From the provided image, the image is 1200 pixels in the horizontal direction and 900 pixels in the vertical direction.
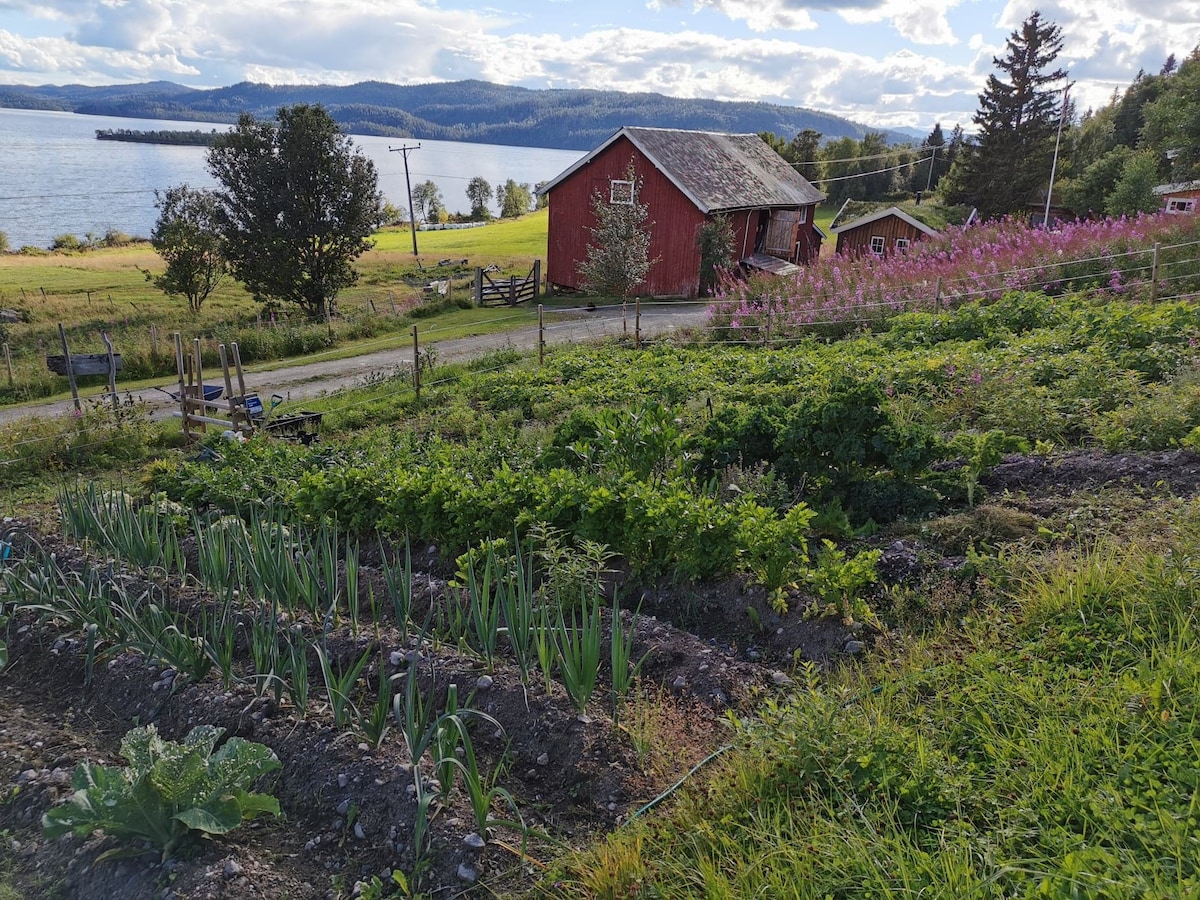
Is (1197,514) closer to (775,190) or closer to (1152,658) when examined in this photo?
(1152,658)

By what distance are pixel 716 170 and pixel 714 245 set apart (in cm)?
477

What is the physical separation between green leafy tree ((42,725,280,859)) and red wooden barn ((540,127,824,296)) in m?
27.9

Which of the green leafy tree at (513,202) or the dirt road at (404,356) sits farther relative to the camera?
the green leafy tree at (513,202)

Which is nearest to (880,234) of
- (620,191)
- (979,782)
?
(620,191)

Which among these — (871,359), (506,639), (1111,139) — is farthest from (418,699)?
(1111,139)

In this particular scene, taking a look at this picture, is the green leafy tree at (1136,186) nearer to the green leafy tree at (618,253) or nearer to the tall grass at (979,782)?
the green leafy tree at (618,253)

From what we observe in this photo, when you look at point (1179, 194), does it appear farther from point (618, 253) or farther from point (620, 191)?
point (618, 253)

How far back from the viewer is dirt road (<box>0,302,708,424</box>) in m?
18.4

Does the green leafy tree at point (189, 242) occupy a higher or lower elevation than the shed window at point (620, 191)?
lower

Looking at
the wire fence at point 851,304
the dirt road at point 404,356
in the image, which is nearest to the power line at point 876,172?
the dirt road at point 404,356

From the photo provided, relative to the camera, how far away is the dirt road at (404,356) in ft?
60.4

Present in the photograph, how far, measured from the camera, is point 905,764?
3133 millimetres

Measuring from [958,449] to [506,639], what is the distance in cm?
378

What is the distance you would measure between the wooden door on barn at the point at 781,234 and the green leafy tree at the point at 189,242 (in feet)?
71.8
